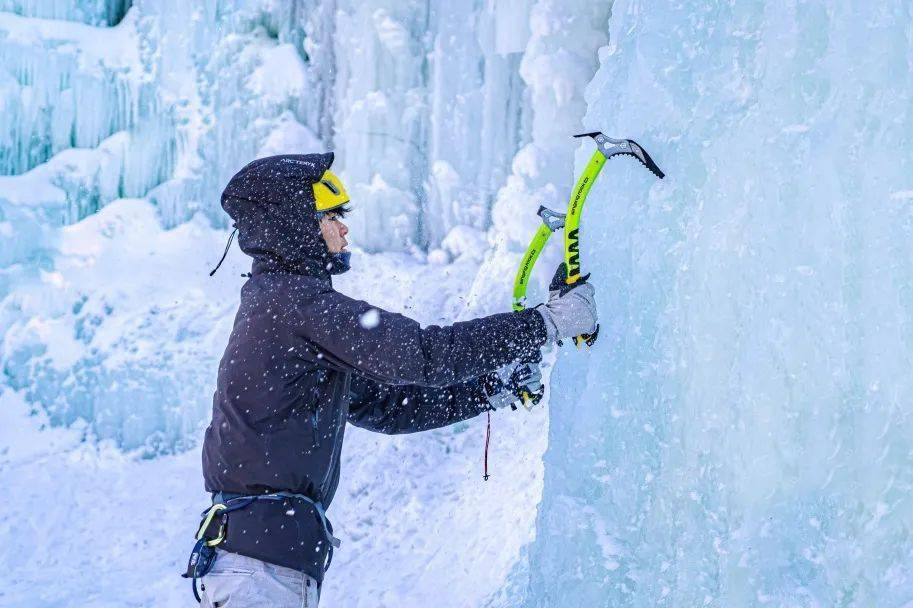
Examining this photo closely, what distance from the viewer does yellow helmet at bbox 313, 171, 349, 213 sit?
2.57m

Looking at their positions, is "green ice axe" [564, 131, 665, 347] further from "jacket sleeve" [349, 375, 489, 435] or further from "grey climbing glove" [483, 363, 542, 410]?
"jacket sleeve" [349, 375, 489, 435]

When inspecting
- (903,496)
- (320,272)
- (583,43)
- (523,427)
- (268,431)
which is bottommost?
(523,427)

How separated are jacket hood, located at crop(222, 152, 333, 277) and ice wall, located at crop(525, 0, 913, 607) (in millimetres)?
1232

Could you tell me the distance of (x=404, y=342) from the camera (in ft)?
7.65

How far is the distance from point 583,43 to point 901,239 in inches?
177

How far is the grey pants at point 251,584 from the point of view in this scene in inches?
90.6

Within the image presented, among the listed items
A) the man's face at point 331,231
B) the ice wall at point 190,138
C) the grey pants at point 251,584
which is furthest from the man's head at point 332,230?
the ice wall at point 190,138

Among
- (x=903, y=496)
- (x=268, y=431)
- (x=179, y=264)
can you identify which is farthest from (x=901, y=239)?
(x=179, y=264)

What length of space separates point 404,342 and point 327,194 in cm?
52

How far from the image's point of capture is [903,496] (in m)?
2.73

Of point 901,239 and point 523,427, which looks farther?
point 523,427

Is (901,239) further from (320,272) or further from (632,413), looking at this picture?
(320,272)

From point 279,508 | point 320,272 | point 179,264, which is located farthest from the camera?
point 179,264

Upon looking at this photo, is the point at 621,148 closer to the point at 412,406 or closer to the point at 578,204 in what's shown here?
the point at 578,204
